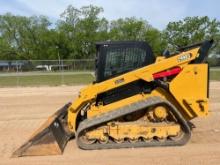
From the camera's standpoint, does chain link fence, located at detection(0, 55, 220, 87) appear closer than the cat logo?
No

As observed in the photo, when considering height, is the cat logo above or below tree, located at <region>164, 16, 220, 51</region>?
below

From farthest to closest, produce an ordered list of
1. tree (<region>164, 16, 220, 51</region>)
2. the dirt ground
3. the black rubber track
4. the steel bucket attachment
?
tree (<region>164, 16, 220, 51</region>) → the black rubber track → the steel bucket attachment → the dirt ground

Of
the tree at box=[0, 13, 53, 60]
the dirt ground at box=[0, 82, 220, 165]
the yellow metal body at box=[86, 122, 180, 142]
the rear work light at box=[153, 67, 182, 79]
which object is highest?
the tree at box=[0, 13, 53, 60]

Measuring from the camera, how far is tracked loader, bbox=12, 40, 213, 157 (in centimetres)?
738

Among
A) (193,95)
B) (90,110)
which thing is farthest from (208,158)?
(90,110)

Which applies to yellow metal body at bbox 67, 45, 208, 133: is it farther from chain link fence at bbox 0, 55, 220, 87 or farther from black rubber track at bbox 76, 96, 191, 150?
chain link fence at bbox 0, 55, 220, 87

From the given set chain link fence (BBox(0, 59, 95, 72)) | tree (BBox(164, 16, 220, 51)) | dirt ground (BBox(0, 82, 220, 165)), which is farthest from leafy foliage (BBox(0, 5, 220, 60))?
dirt ground (BBox(0, 82, 220, 165))

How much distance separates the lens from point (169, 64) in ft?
24.8

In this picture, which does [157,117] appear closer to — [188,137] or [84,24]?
[188,137]

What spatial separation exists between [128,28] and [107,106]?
73.0m

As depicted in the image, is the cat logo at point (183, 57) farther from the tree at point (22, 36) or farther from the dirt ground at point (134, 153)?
the tree at point (22, 36)

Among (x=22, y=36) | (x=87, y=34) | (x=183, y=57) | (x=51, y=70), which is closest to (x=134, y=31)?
(x=87, y=34)

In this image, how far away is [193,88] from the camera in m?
7.57

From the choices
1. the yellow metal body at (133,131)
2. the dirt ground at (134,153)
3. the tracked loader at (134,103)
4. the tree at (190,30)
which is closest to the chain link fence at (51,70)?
the dirt ground at (134,153)
